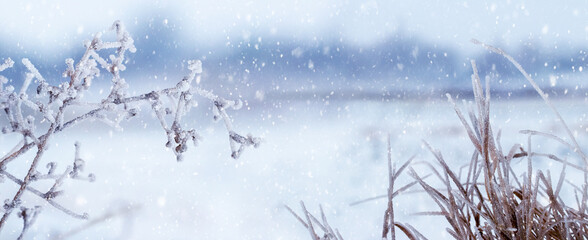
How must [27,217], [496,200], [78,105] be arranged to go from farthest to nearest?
[78,105] → [27,217] → [496,200]

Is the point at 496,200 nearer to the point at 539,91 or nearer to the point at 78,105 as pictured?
the point at 539,91

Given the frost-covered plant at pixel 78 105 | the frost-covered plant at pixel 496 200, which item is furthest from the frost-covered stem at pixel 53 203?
the frost-covered plant at pixel 496 200

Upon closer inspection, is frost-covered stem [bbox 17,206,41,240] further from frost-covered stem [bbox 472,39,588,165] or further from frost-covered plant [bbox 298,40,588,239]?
frost-covered stem [bbox 472,39,588,165]

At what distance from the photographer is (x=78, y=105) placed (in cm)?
73

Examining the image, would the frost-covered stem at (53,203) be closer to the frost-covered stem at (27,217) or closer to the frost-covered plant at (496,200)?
the frost-covered stem at (27,217)

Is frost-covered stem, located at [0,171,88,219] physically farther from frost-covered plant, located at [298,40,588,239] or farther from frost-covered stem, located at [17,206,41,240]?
frost-covered plant, located at [298,40,588,239]

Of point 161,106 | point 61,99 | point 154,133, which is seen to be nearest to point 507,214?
point 161,106

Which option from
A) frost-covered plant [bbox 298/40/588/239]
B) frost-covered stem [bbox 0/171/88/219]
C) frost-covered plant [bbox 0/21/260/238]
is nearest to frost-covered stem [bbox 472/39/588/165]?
frost-covered plant [bbox 298/40/588/239]

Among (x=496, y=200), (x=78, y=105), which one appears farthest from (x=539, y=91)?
(x=78, y=105)

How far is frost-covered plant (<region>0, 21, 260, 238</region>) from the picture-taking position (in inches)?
27.2

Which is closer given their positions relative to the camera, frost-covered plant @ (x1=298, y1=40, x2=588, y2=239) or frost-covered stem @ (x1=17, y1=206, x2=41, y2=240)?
frost-covered plant @ (x1=298, y1=40, x2=588, y2=239)

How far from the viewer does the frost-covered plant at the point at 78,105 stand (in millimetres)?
691

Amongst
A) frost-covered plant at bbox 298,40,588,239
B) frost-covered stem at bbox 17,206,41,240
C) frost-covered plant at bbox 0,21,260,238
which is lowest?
frost-covered plant at bbox 298,40,588,239

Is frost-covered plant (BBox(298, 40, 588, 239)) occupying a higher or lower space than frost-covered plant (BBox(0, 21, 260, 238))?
lower
